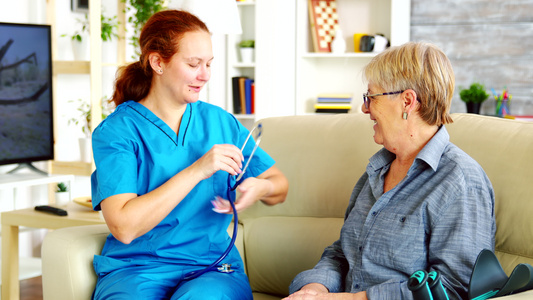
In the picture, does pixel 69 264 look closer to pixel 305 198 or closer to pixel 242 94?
pixel 305 198

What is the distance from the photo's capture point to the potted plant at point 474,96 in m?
3.99

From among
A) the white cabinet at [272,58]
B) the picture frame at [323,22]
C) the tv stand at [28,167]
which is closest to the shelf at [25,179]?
the tv stand at [28,167]

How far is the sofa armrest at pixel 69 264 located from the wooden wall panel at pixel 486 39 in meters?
3.18

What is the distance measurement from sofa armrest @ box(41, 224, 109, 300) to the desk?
1.98ft

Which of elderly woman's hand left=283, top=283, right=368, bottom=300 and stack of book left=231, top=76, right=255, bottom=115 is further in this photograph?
stack of book left=231, top=76, right=255, bottom=115

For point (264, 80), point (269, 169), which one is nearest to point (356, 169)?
point (269, 169)

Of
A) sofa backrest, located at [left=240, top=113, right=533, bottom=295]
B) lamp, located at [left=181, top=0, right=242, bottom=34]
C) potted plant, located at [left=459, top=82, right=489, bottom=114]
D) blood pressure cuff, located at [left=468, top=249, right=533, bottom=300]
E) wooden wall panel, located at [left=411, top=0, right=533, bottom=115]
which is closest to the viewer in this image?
blood pressure cuff, located at [left=468, top=249, right=533, bottom=300]

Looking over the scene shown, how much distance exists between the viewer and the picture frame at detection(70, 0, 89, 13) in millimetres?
3680

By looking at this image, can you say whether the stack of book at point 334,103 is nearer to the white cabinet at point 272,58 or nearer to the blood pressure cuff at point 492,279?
the white cabinet at point 272,58

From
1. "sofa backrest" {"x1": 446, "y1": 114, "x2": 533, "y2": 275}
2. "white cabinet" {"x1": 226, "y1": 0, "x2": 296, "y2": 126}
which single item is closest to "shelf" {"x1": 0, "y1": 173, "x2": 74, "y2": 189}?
"white cabinet" {"x1": 226, "y1": 0, "x2": 296, "y2": 126}

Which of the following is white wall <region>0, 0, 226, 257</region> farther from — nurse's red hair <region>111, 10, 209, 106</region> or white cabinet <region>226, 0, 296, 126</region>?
nurse's red hair <region>111, 10, 209, 106</region>

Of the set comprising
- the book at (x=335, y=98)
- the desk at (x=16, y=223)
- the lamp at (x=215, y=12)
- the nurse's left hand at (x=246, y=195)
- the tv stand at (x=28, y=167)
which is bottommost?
the desk at (x=16, y=223)

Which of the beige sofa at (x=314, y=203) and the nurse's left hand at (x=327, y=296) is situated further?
the beige sofa at (x=314, y=203)

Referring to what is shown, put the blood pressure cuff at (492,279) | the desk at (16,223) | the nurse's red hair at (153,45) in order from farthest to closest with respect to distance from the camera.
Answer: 1. the desk at (16,223)
2. the nurse's red hair at (153,45)
3. the blood pressure cuff at (492,279)
